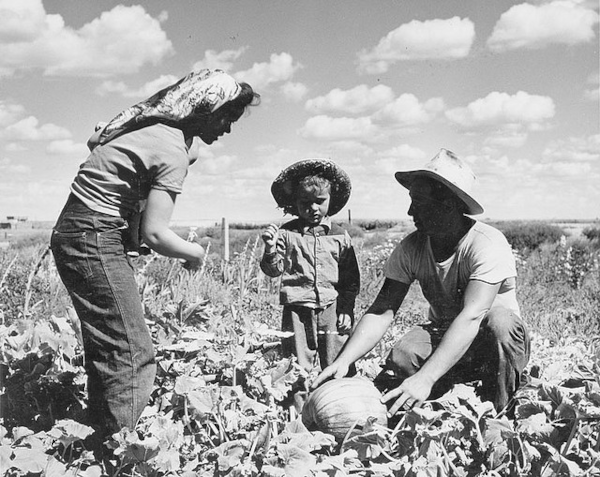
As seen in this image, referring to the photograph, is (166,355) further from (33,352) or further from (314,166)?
(314,166)

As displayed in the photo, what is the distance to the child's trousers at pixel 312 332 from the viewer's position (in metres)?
3.86

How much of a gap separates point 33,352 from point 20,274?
3294mm

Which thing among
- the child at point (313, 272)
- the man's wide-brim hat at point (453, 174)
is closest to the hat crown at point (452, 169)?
the man's wide-brim hat at point (453, 174)

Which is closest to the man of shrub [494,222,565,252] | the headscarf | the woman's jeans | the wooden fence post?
the woman's jeans

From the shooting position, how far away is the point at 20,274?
20.4ft

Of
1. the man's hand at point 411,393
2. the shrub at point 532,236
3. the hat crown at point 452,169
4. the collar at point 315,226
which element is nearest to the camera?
the man's hand at point 411,393

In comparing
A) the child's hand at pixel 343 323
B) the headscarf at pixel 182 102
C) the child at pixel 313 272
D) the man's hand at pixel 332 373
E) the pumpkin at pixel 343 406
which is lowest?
the pumpkin at pixel 343 406

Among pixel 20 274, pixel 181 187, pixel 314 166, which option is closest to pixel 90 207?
pixel 181 187

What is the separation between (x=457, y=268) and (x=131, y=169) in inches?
66.5

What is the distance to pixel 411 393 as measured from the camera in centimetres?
282

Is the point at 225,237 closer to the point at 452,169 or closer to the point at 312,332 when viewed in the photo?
the point at 312,332

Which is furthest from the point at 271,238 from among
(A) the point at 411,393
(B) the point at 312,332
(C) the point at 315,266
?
(A) the point at 411,393

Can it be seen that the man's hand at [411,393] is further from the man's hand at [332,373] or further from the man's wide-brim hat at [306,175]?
the man's wide-brim hat at [306,175]

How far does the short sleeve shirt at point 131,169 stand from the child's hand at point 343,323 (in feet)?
5.37
